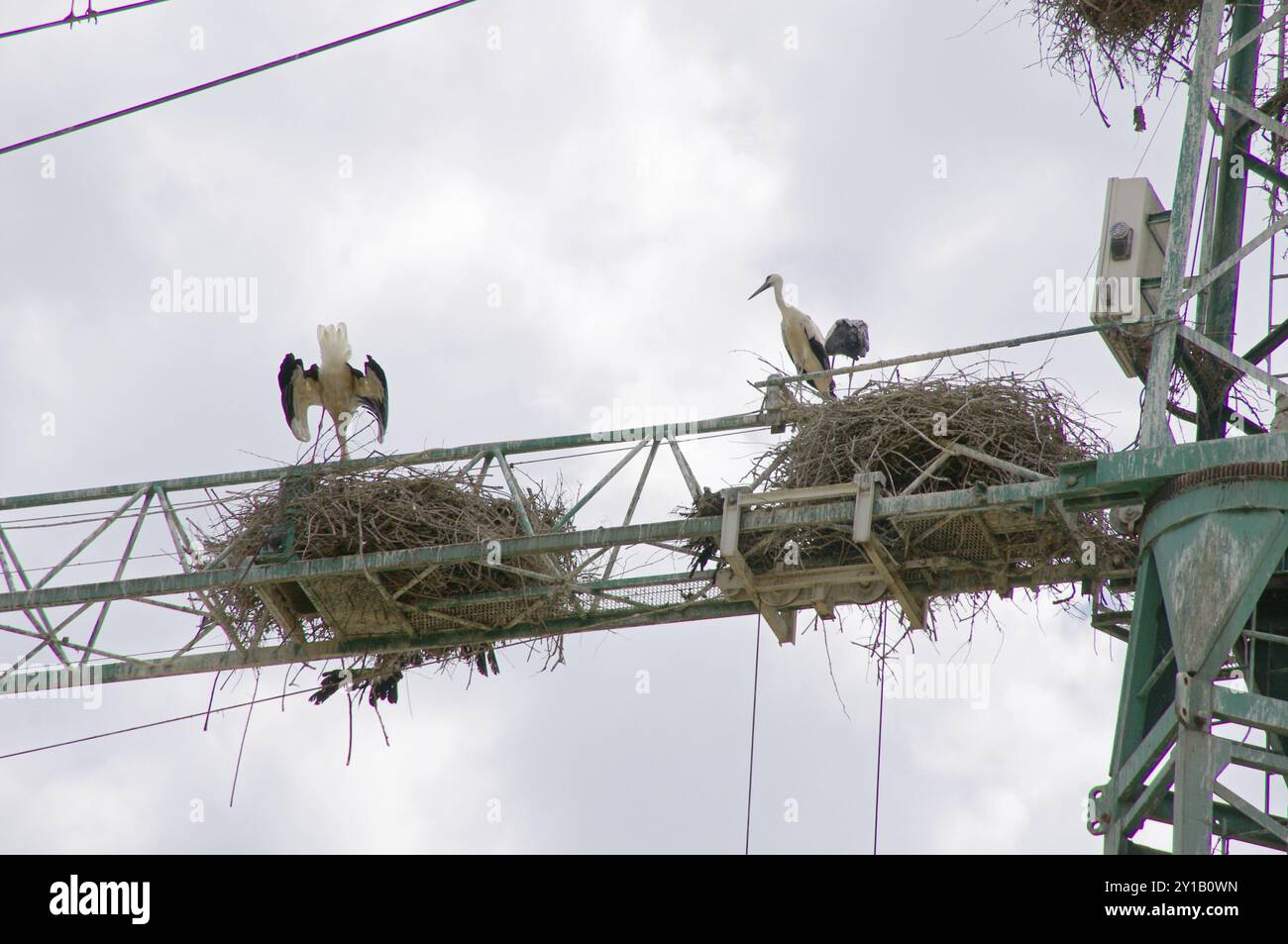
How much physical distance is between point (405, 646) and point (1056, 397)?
169 inches

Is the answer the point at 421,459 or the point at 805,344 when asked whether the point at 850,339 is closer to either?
the point at 805,344

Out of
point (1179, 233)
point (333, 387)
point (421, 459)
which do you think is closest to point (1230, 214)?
point (1179, 233)

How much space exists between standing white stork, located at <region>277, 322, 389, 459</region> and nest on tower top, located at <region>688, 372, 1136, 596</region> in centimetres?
483

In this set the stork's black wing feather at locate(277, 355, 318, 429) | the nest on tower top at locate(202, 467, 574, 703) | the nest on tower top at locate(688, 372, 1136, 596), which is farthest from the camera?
the stork's black wing feather at locate(277, 355, 318, 429)

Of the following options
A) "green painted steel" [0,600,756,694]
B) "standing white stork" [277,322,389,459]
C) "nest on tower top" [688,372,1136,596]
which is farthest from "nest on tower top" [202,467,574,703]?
"standing white stork" [277,322,389,459]

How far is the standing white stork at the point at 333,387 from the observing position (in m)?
16.1

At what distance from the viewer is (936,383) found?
478 inches

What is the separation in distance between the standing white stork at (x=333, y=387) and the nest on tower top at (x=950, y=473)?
4.83m

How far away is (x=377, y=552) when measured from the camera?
12711 mm

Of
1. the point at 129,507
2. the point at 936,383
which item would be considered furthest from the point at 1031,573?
the point at 129,507

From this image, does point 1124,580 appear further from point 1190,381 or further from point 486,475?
point 486,475

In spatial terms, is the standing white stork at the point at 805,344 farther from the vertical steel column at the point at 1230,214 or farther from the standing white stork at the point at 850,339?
the vertical steel column at the point at 1230,214

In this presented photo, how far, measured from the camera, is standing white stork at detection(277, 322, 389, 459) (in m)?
16.1

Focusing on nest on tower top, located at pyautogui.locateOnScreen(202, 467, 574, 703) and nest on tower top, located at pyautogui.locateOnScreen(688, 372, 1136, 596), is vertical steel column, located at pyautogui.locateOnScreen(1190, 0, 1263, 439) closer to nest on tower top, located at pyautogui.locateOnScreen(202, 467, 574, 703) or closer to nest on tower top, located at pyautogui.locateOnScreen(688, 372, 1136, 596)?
nest on tower top, located at pyautogui.locateOnScreen(688, 372, 1136, 596)
